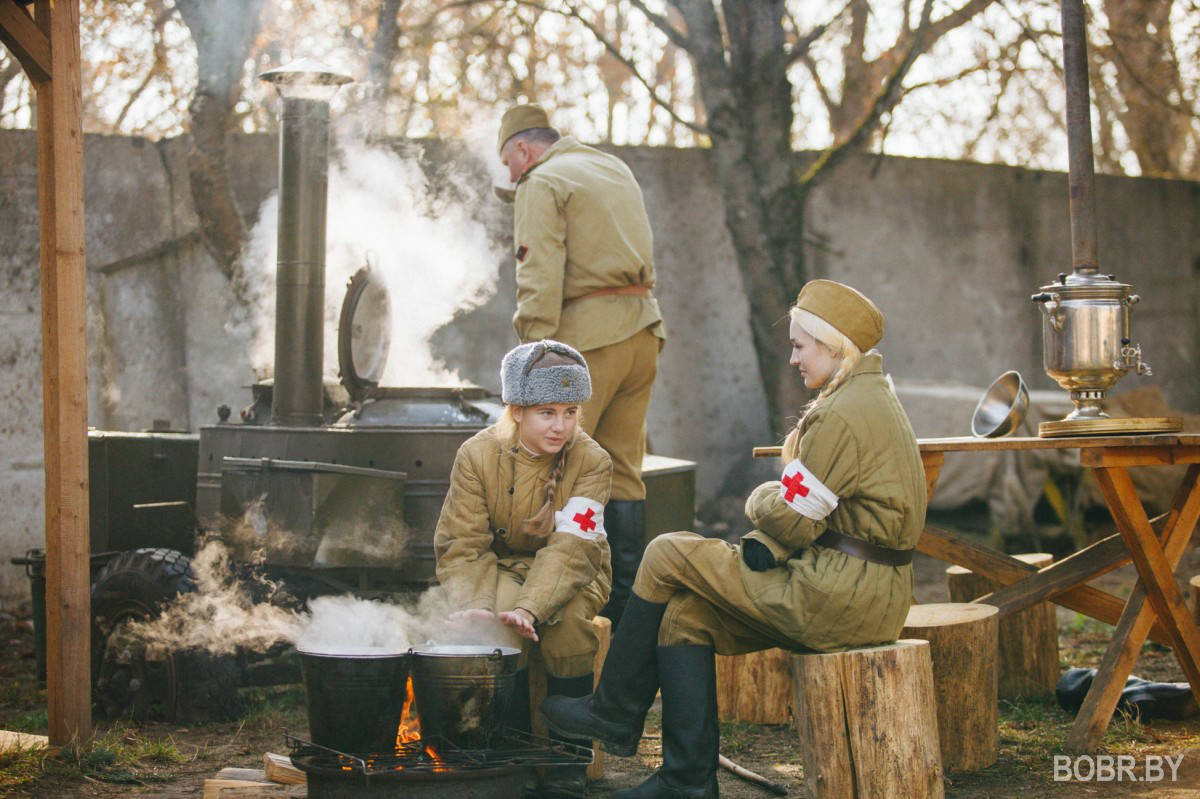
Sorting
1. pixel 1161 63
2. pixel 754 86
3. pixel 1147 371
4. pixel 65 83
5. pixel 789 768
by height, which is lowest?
pixel 789 768

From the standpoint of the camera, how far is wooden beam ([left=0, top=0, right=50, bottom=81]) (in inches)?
181

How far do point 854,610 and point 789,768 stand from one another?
121 centimetres

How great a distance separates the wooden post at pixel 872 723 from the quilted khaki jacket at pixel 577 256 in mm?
2022

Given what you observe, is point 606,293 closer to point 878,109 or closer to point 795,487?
point 795,487

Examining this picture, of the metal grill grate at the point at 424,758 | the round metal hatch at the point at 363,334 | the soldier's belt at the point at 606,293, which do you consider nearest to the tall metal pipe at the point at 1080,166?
the soldier's belt at the point at 606,293

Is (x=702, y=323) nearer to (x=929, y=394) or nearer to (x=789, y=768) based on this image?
(x=929, y=394)

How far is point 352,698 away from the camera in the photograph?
3516mm

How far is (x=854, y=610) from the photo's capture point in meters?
3.73

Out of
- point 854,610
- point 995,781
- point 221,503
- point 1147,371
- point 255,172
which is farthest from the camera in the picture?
point 255,172

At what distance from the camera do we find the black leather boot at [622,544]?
543cm

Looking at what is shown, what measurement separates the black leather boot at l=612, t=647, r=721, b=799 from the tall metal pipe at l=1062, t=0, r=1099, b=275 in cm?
243

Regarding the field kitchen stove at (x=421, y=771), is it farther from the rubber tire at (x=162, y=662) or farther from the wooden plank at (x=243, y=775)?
the rubber tire at (x=162, y=662)

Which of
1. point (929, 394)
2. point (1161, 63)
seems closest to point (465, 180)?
point (929, 394)

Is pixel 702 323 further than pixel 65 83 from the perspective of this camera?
Yes
